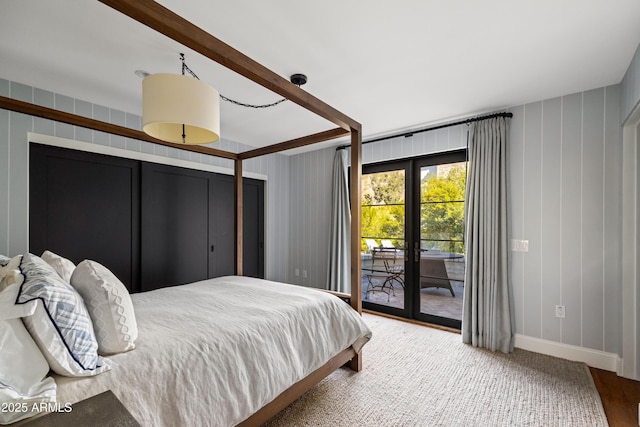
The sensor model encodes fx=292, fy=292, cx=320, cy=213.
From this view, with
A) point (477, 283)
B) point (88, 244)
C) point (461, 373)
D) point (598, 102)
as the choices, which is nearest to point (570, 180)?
point (598, 102)

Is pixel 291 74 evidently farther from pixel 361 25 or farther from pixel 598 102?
pixel 598 102

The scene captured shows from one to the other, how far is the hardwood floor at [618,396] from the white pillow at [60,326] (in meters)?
3.00

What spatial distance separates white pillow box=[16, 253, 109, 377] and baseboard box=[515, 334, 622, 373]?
3542mm

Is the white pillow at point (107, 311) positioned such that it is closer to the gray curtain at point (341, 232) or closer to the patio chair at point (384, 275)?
the gray curtain at point (341, 232)

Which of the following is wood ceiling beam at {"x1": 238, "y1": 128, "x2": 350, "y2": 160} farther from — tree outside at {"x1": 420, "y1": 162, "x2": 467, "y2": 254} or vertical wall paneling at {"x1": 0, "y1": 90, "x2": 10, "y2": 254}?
vertical wall paneling at {"x1": 0, "y1": 90, "x2": 10, "y2": 254}

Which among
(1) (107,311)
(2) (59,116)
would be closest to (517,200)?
(1) (107,311)

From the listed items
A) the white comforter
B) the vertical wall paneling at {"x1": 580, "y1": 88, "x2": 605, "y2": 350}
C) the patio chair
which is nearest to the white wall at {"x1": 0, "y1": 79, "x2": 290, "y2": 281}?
the white comforter

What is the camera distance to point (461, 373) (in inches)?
99.3

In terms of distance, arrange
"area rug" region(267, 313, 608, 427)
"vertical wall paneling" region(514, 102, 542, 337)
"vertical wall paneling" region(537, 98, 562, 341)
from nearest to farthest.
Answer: "area rug" region(267, 313, 608, 427)
"vertical wall paneling" region(537, 98, 562, 341)
"vertical wall paneling" region(514, 102, 542, 337)

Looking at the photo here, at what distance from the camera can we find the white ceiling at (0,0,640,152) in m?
1.69

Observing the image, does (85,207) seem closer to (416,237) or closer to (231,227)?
(231,227)

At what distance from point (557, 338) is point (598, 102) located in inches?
88.3

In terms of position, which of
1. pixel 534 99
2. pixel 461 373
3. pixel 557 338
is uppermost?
pixel 534 99

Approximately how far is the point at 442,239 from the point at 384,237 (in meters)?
0.81
